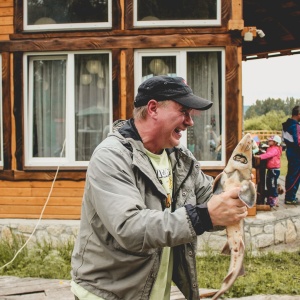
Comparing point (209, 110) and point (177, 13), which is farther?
point (209, 110)

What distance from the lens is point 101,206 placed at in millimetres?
2145

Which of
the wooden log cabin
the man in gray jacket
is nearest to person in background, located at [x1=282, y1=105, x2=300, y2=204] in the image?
the wooden log cabin

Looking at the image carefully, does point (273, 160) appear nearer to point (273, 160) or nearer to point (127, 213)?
point (273, 160)

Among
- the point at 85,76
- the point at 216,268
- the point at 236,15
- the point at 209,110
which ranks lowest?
the point at 216,268

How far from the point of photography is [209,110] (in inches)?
312

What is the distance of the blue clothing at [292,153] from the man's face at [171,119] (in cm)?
772

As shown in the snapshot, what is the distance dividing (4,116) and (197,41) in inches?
127

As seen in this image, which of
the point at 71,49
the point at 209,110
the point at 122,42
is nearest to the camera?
the point at 122,42

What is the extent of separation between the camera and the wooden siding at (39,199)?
7863 millimetres

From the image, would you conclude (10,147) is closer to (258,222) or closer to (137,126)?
(258,222)

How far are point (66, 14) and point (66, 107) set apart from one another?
146 centimetres

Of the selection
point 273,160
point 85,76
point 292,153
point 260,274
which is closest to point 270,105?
point 292,153

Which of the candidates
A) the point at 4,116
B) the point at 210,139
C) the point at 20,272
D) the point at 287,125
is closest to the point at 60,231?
the point at 20,272

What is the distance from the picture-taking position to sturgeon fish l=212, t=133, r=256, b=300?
2.12m
